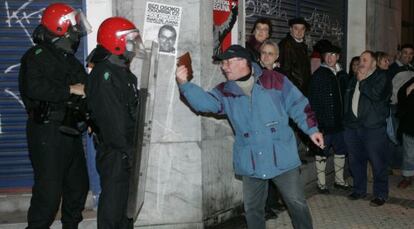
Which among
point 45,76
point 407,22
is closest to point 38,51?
point 45,76

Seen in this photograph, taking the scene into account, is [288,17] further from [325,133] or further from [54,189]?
[54,189]

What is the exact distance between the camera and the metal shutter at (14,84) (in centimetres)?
508

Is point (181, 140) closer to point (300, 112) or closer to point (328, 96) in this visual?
point (300, 112)

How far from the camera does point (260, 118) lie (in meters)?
4.08

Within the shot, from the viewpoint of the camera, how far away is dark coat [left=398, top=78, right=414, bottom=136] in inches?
264

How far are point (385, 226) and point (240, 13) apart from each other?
287 centimetres

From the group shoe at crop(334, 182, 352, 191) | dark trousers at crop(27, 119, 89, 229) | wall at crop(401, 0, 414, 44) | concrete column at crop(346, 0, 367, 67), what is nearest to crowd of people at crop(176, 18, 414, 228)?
shoe at crop(334, 182, 352, 191)

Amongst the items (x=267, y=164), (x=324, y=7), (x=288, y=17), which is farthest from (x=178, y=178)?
(x=324, y=7)

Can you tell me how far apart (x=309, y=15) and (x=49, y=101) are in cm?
545

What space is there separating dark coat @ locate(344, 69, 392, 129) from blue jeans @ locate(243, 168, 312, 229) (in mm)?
2229

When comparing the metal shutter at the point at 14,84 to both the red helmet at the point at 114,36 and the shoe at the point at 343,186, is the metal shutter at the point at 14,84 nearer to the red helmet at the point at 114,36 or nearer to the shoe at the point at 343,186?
the red helmet at the point at 114,36

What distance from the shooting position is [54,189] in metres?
4.11

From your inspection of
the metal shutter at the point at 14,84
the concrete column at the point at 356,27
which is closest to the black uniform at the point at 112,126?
the metal shutter at the point at 14,84

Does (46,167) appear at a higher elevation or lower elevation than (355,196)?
higher
